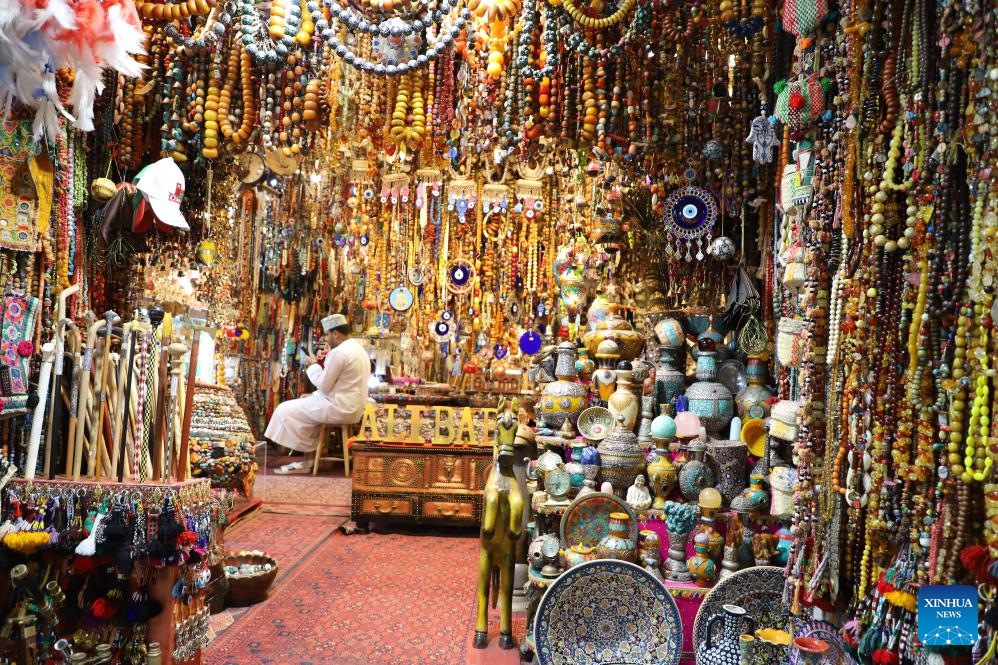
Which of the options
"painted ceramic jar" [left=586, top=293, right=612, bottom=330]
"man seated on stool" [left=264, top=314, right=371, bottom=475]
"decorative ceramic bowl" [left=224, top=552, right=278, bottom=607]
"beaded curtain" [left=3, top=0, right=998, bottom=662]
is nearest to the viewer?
"beaded curtain" [left=3, top=0, right=998, bottom=662]

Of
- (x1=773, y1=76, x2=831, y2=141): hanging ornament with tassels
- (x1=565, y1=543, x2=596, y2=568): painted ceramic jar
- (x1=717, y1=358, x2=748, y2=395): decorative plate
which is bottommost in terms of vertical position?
(x1=565, y1=543, x2=596, y2=568): painted ceramic jar

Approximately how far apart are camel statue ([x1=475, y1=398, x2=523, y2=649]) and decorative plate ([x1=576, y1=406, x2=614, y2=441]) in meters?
0.34

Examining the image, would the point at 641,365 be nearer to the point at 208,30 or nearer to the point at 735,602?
the point at 735,602

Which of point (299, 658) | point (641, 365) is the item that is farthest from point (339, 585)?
point (641, 365)

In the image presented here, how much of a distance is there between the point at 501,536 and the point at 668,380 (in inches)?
39.4

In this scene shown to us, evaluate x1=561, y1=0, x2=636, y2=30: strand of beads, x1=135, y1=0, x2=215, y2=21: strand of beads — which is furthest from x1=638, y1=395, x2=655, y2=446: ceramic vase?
x1=135, y1=0, x2=215, y2=21: strand of beads

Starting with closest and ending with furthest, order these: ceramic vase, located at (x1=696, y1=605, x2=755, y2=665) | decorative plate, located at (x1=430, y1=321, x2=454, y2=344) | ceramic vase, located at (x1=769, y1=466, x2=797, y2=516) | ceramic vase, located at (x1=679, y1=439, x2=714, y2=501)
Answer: ceramic vase, located at (x1=696, y1=605, x2=755, y2=665) < ceramic vase, located at (x1=769, y1=466, x2=797, y2=516) < ceramic vase, located at (x1=679, y1=439, x2=714, y2=501) < decorative plate, located at (x1=430, y1=321, x2=454, y2=344)

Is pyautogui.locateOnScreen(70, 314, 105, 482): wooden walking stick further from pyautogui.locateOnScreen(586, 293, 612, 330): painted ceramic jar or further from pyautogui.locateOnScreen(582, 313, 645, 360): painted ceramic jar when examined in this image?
pyautogui.locateOnScreen(586, 293, 612, 330): painted ceramic jar

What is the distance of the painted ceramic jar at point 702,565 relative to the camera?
2.83 meters

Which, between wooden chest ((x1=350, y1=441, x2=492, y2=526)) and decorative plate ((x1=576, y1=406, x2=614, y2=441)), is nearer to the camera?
decorative plate ((x1=576, y1=406, x2=614, y2=441))

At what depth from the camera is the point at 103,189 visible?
311 cm

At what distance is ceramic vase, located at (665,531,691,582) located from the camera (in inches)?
115

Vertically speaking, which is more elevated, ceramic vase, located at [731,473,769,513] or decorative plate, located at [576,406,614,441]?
decorative plate, located at [576,406,614,441]

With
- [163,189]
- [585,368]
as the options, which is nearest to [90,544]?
[163,189]
